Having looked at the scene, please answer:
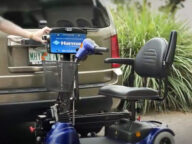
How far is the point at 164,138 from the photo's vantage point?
Answer: 4.41 m

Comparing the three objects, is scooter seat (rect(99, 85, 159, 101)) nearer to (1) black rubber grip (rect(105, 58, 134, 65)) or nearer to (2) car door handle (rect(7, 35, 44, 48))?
(1) black rubber grip (rect(105, 58, 134, 65))

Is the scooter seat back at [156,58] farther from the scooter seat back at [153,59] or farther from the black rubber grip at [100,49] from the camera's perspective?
the black rubber grip at [100,49]

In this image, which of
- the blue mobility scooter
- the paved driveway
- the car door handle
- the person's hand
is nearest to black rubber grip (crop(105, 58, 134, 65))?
the blue mobility scooter

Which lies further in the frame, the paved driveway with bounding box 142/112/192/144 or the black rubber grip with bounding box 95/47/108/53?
the paved driveway with bounding box 142/112/192/144

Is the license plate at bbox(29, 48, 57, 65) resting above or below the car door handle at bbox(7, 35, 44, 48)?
below

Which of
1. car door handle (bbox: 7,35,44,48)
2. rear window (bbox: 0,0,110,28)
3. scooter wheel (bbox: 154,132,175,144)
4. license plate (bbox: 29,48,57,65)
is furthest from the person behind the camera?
rear window (bbox: 0,0,110,28)

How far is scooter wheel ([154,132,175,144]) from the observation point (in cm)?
435

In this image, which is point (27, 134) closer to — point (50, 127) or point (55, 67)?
point (50, 127)

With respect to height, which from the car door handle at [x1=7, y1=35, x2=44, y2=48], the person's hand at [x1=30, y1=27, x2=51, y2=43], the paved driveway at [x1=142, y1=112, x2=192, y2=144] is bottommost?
the paved driveway at [x1=142, y1=112, x2=192, y2=144]

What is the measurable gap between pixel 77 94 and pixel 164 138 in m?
0.93

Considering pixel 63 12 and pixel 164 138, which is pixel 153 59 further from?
pixel 63 12

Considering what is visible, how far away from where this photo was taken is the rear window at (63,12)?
207 inches

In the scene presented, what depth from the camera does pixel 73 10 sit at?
17.8 feet

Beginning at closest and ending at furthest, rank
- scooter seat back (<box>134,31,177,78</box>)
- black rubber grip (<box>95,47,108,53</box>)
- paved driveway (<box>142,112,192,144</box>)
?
1. black rubber grip (<box>95,47,108,53</box>)
2. scooter seat back (<box>134,31,177,78</box>)
3. paved driveway (<box>142,112,192,144</box>)
